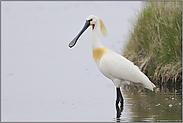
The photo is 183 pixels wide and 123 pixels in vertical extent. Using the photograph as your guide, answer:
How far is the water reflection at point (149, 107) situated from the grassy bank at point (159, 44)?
2.90 feet

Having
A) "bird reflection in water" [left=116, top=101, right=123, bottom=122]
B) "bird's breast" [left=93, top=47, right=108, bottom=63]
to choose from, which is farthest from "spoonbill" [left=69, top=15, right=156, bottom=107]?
"bird reflection in water" [left=116, top=101, right=123, bottom=122]

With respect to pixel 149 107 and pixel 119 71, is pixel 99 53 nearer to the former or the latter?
pixel 119 71

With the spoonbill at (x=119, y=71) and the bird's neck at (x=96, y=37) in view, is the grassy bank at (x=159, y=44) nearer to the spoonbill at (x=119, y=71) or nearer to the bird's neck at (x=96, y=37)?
the spoonbill at (x=119, y=71)

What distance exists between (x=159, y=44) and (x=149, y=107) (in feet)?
11.2

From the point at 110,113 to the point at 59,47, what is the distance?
12.0 metres

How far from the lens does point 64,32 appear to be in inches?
1008

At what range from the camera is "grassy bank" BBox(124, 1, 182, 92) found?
1152 centimetres

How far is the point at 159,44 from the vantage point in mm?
12031

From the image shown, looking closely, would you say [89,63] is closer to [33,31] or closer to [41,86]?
[41,86]

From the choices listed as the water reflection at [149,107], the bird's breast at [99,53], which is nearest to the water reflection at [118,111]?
the water reflection at [149,107]

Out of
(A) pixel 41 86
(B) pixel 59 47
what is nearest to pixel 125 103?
(A) pixel 41 86

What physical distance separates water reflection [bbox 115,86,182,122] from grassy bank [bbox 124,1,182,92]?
88 cm

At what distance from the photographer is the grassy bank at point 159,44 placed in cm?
1152

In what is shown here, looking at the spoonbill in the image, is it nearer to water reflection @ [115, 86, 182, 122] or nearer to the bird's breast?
the bird's breast
